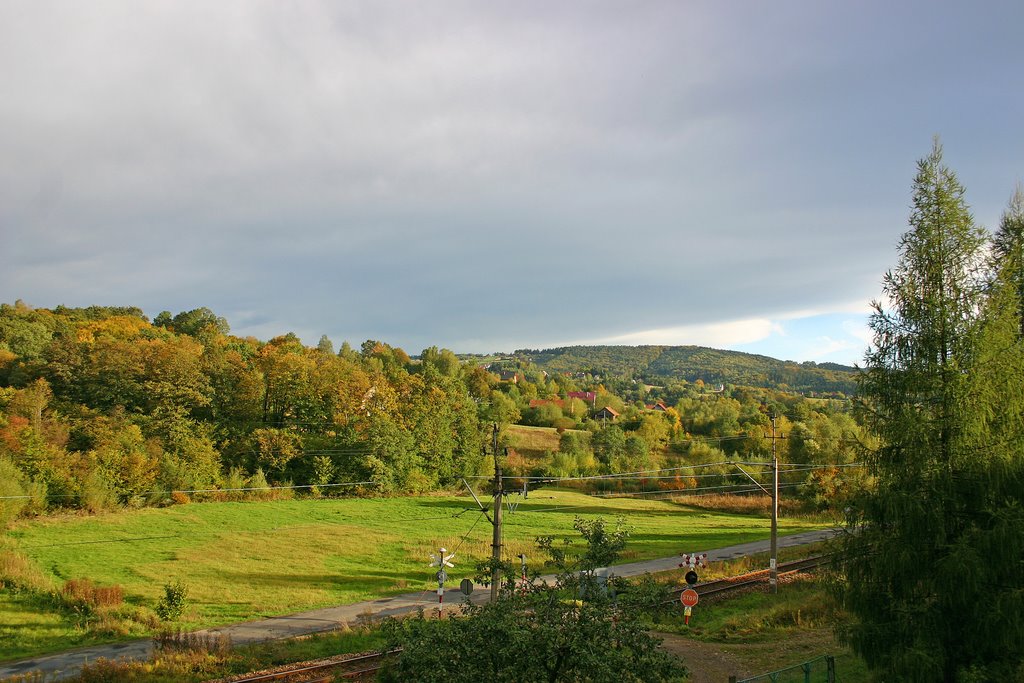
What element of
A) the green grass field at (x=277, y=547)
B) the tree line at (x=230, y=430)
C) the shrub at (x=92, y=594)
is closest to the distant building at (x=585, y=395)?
the tree line at (x=230, y=430)

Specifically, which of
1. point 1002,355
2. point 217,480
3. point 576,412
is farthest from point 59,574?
point 576,412

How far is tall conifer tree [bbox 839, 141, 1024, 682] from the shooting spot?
40.5ft

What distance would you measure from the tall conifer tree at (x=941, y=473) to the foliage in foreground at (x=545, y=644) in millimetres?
7018

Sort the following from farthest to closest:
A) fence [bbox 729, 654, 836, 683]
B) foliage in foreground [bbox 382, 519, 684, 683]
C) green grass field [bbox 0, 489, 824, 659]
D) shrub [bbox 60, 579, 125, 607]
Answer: green grass field [bbox 0, 489, 824, 659]
shrub [bbox 60, 579, 125, 607]
fence [bbox 729, 654, 836, 683]
foliage in foreground [bbox 382, 519, 684, 683]

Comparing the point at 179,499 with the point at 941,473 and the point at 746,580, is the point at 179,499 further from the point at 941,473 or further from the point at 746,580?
the point at 941,473

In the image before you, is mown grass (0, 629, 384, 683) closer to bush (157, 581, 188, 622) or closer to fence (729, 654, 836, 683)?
bush (157, 581, 188, 622)

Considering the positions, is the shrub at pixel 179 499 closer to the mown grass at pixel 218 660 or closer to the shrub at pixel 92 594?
the shrub at pixel 92 594

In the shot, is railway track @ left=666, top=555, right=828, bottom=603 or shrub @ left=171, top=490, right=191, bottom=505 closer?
railway track @ left=666, top=555, right=828, bottom=603

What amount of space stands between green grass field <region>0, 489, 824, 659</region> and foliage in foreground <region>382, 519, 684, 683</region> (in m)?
20.8

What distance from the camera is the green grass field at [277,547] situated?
94.2 feet

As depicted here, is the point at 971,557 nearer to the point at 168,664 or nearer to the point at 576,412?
the point at 168,664

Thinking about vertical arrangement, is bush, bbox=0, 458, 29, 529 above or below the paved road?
above

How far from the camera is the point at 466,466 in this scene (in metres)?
70.1

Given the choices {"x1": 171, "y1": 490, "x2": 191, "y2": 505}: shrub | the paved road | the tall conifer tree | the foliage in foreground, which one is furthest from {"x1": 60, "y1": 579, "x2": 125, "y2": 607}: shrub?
the tall conifer tree
